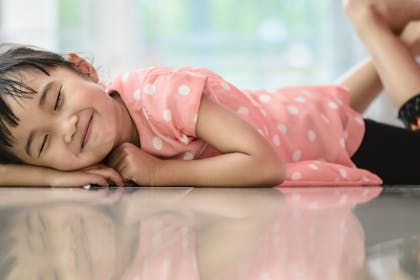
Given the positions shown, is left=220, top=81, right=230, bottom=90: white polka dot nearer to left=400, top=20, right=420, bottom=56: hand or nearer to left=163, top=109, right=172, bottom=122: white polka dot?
left=163, top=109, right=172, bottom=122: white polka dot

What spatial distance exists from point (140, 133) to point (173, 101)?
86 millimetres

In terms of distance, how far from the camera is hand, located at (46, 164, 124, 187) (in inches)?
47.1

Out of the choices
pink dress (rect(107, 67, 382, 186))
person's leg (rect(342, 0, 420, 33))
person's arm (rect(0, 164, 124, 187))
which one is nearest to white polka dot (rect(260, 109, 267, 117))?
pink dress (rect(107, 67, 382, 186))

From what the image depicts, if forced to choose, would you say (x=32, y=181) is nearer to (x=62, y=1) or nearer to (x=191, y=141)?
(x=191, y=141)

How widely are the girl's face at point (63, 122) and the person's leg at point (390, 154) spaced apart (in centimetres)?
57

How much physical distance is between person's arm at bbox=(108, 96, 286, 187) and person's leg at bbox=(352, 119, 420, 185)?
1.26 feet

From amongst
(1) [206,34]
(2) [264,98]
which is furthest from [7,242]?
(1) [206,34]

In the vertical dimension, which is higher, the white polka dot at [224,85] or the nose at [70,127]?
the white polka dot at [224,85]

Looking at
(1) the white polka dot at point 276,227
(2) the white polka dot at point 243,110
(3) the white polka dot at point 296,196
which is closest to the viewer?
(1) the white polka dot at point 276,227

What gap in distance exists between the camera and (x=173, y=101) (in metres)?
1.22

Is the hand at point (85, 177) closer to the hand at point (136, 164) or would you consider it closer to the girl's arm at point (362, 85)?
the hand at point (136, 164)

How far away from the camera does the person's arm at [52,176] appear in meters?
1.20

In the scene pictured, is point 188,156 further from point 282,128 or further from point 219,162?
point 282,128

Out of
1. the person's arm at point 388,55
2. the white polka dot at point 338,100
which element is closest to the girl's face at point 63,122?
the white polka dot at point 338,100
